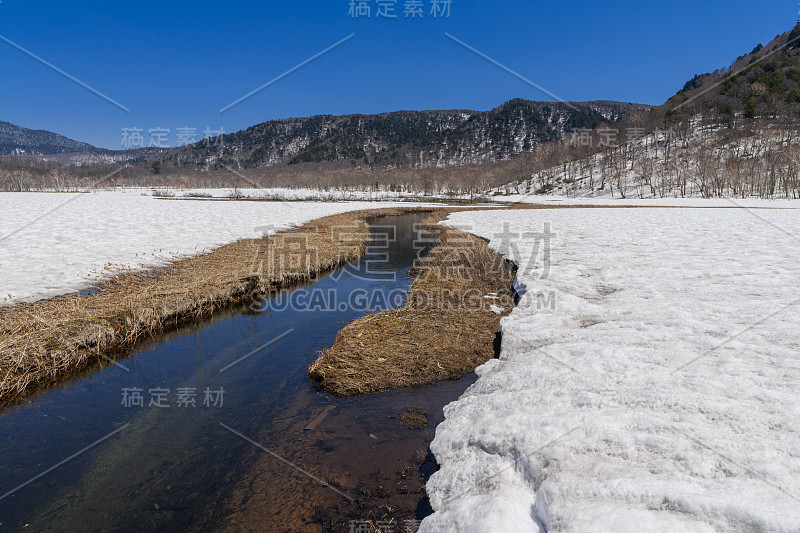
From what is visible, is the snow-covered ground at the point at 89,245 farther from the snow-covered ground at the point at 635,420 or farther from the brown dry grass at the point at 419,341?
the snow-covered ground at the point at 635,420

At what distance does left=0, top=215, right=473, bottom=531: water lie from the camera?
A: 4277 millimetres

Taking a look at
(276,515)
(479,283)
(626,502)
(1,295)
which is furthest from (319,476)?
(1,295)

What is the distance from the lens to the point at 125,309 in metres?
9.21

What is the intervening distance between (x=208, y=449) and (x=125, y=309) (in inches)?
223

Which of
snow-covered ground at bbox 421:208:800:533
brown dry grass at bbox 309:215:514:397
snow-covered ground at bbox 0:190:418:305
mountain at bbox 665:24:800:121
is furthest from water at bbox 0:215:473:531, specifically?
mountain at bbox 665:24:800:121

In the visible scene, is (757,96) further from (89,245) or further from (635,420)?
(89,245)

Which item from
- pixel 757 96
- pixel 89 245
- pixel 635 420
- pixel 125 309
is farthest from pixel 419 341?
pixel 757 96

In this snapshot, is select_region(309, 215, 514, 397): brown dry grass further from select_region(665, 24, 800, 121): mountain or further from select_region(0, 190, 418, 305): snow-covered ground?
select_region(665, 24, 800, 121): mountain

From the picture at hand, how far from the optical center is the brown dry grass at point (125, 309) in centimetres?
698

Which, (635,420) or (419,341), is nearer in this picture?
(635,420)

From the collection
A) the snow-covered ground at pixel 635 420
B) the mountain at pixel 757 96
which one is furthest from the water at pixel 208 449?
the mountain at pixel 757 96

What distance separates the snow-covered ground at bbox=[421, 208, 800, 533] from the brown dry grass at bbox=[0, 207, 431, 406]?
7263 mm

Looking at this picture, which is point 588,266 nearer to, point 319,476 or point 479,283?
point 479,283

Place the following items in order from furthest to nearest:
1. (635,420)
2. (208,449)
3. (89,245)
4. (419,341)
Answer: (89,245), (419,341), (208,449), (635,420)
